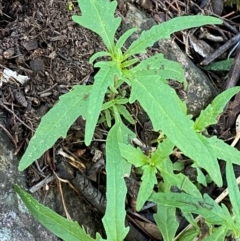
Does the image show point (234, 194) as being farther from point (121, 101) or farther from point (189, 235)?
point (121, 101)

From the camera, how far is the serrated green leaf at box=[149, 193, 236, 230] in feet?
7.13

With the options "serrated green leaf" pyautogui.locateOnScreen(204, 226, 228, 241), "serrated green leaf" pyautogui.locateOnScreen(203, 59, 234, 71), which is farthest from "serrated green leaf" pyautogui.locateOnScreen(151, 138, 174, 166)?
"serrated green leaf" pyautogui.locateOnScreen(203, 59, 234, 71)

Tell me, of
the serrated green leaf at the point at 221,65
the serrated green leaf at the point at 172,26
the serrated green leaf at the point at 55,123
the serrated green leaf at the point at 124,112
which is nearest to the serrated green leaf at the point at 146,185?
the serrated green leaf at the point at 124,112

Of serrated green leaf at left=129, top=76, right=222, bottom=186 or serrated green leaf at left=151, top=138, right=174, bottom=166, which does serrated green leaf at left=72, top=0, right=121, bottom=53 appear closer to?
serrated green leaf at left=129, top=76, right=222, bottom=186

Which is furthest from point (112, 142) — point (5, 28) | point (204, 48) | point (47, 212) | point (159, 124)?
point (204, 48)

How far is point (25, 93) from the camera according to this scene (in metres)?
2.41

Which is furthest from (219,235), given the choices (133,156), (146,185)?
(133,156)

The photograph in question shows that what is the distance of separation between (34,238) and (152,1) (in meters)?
1.42

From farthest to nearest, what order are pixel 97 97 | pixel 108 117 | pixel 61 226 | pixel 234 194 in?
1. pixel 108 117
2. pixel 234 194
3. pixel 61 226
4. pixel 97 97

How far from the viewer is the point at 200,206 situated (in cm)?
221

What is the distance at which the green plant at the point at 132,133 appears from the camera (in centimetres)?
190

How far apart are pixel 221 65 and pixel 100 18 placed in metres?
0.92

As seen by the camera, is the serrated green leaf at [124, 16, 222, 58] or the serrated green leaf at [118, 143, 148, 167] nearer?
the serrated green leaf at [124, 16, 222, 58]

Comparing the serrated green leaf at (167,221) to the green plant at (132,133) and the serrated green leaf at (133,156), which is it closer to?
the green plant at (132,133)
